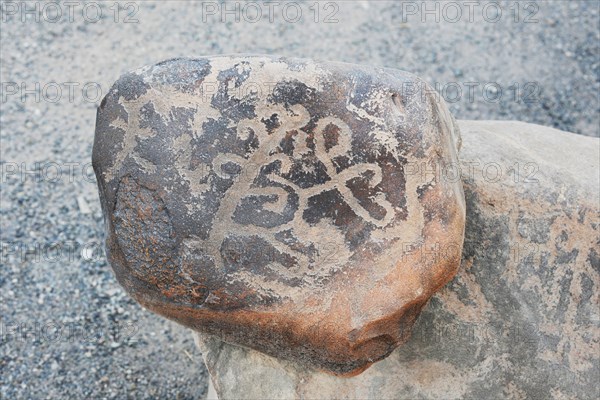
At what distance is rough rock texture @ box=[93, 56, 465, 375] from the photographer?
1.51 m

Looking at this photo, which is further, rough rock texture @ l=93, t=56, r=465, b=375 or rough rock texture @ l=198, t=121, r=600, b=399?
rough rock texture @ l=198, t=121, r=600, b=399

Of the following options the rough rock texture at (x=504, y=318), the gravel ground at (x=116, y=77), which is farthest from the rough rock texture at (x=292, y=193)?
the gravel ground at (x=116, y=77)

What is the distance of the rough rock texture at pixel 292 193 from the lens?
59.6 inches

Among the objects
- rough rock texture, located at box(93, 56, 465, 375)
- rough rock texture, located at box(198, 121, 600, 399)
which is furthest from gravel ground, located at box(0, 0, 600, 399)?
rough rock texture, located at box(93, 56, 465, 375)

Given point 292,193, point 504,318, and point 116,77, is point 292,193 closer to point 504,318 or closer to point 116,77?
point 504,318

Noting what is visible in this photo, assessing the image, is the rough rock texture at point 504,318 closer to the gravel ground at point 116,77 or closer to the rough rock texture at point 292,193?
the rough rock texture at point 292,193

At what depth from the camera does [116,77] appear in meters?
3.02

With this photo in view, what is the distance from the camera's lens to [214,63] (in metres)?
1.55

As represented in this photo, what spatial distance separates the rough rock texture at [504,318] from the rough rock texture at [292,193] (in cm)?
28

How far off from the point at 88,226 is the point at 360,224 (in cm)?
135

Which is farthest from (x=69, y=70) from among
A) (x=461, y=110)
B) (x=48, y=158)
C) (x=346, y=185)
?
(x=346, y=185)

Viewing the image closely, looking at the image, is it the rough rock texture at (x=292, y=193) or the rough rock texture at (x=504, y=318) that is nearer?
the rough rock texture at (x=292, y=193)

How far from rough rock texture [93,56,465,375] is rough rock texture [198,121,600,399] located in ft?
0.90

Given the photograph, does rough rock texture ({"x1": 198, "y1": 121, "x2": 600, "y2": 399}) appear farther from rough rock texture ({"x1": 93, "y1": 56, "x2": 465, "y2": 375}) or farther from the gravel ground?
Result: the gravel ground
